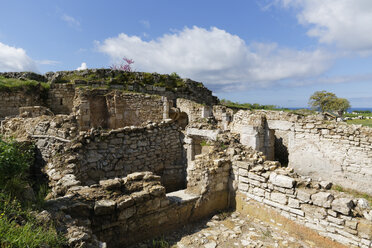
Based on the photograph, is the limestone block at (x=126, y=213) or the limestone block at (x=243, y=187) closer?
the limestone block at (x=126, y=213)

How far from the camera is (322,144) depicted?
26.2 ft

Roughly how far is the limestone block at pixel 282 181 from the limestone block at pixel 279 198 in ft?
0.73

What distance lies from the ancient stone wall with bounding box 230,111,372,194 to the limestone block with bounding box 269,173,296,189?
437 centimetres

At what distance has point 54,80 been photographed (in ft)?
40.5

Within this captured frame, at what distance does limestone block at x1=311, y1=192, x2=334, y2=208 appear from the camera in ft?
13.1

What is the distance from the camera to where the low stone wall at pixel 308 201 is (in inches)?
147

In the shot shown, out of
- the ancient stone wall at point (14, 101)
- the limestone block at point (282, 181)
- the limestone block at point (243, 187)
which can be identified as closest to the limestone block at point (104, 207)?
the limestone block at point (243, 187)

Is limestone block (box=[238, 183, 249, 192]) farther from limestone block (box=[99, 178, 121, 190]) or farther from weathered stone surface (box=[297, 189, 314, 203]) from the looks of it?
limestone block (box=[99, 178, 121, 190])

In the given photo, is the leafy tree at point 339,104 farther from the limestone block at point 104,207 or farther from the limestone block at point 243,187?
the limestone block at point 104,207

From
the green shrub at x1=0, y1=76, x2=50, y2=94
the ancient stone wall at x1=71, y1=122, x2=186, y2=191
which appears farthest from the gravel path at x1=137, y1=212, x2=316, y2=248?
the green shrub at x1=0, y1=76, x2=50, y2=94

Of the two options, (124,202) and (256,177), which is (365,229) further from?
(124,202)

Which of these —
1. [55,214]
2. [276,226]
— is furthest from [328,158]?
[55,214]

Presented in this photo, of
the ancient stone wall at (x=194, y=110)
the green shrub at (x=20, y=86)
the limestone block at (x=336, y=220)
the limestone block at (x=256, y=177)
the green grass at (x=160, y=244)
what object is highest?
the green shrub at (x=20, y=86)

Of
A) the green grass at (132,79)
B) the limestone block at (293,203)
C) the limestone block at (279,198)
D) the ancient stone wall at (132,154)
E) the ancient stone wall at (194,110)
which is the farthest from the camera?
the green grass at (132,79)
